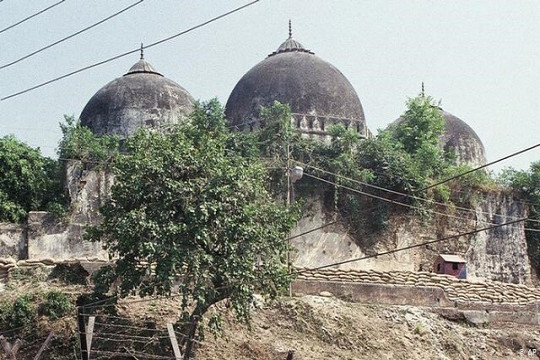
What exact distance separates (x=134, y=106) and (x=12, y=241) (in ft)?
24.6

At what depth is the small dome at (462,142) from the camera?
31.8 m

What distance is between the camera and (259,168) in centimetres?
1700

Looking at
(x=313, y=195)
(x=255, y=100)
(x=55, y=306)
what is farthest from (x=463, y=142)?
(x=55, y=306)

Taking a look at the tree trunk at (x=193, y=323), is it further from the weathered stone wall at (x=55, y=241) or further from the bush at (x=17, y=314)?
the weathered stone wall at (x=55, y=241)

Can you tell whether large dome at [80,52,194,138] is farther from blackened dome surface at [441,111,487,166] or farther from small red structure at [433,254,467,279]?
blackened dome surface at [441,111,487,166]

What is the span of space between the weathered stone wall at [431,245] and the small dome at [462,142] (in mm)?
5400

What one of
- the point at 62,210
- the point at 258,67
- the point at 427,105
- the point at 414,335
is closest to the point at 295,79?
the point at 258,67

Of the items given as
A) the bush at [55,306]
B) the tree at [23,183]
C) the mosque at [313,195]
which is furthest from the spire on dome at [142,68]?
the bush at [55,306]

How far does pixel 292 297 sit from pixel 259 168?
3408 millimetres

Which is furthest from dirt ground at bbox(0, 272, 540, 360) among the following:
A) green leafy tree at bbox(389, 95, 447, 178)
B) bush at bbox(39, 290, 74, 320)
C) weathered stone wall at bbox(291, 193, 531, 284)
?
green leafy tree at bbox(389, 95, 447, 178)

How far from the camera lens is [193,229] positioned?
15305 mm

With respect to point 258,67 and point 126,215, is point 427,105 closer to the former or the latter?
point 258,67

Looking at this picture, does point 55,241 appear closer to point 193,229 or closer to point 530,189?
point 193,229

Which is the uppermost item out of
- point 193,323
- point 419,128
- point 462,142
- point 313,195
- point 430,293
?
point 462,142
